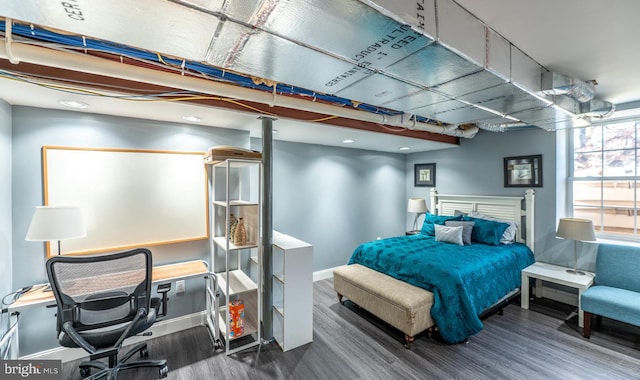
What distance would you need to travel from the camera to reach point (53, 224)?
1.91m

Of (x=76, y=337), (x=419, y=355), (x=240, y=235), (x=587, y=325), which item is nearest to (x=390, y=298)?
(x=419, y=355)

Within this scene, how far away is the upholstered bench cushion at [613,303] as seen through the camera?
2.31 meters

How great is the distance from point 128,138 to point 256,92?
147 centimetres

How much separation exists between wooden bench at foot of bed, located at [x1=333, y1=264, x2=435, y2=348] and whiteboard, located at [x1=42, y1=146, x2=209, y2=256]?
1832 mm

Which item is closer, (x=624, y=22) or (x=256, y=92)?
(x=624, y=22)

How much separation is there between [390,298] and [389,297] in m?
0.02

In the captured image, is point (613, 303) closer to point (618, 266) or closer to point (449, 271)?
point (618, 266)

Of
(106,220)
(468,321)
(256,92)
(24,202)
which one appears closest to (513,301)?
(468,321)

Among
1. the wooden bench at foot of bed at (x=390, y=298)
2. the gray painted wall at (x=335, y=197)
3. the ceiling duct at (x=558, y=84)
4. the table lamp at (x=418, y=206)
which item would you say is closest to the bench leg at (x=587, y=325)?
the wooden bench at foot of bed at (x=390, y=298)

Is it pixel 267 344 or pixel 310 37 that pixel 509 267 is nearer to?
pixel 267 344

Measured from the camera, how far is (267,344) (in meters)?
2.53

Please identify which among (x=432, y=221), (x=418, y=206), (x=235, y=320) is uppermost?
(x=418, y=206)

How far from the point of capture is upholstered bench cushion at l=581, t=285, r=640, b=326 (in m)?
2.31

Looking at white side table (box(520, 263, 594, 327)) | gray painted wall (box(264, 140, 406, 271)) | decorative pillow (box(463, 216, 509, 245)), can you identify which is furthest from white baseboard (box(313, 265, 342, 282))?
white side table (box(520, 263, 594, 327))
